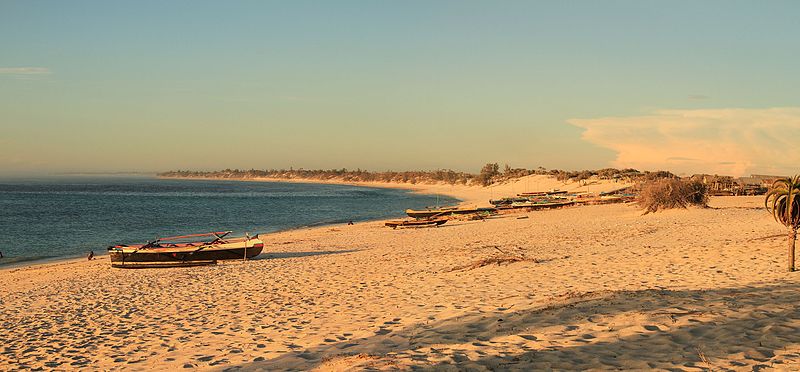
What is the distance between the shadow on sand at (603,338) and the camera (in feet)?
22.0

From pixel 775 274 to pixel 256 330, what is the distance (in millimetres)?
10790

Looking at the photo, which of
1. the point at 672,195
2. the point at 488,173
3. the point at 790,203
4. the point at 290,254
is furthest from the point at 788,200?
the point at 488,173

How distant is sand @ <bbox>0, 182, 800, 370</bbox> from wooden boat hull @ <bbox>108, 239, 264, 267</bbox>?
112 cm

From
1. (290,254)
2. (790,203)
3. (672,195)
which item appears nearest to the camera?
(790,203)

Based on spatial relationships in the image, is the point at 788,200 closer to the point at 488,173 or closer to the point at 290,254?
the point at 290,254

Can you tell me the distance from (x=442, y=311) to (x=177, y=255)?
14308mm

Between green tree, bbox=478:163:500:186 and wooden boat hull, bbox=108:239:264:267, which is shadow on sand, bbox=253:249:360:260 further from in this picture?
green tree, bbox=478:163:500:186

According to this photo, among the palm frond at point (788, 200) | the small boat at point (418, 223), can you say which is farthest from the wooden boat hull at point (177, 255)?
the palm frond at point (788, 200)

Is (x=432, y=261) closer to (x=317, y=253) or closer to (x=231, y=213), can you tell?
(x=317, y=253)

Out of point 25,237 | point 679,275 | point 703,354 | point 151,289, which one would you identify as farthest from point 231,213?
point 703,354

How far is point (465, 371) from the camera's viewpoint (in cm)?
658

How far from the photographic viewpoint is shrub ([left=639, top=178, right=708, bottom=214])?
32906 millimetres

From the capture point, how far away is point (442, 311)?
10.1m

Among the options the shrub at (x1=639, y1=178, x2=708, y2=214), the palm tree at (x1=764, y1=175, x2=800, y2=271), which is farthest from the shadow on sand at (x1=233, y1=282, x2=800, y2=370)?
the shrub at (x1=639, y1=178, x2=708, y2=214)
